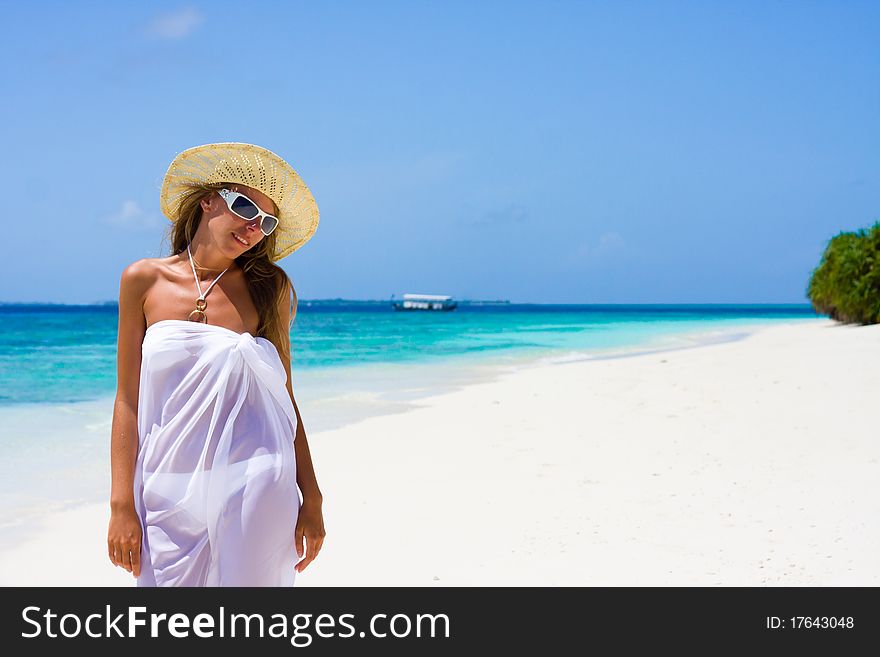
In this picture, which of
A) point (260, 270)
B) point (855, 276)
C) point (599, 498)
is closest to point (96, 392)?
point (599, 498)

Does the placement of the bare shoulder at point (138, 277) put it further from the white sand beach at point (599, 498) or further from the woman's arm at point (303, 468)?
the white sand beach at point (599, 498)

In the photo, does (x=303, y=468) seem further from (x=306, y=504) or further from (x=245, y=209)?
(x=245, y=209)

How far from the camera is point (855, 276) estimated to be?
78.0ft

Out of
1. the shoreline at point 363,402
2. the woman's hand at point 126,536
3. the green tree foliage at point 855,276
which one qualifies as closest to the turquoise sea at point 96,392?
the shoreline at point 363,402

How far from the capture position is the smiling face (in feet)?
7.48

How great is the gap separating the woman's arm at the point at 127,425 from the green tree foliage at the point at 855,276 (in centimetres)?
2438

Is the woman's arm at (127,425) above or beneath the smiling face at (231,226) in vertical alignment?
beneath

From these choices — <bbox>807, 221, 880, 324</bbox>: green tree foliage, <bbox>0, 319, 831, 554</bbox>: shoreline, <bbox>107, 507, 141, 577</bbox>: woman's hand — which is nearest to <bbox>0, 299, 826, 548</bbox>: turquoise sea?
<bbox>0, 319, 831, 554</bbox>: shoreline

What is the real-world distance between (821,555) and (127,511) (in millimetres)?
3624

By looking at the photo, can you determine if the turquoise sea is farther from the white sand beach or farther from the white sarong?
the white sarong

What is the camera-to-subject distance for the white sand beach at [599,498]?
171 inches

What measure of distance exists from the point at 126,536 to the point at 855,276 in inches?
998
